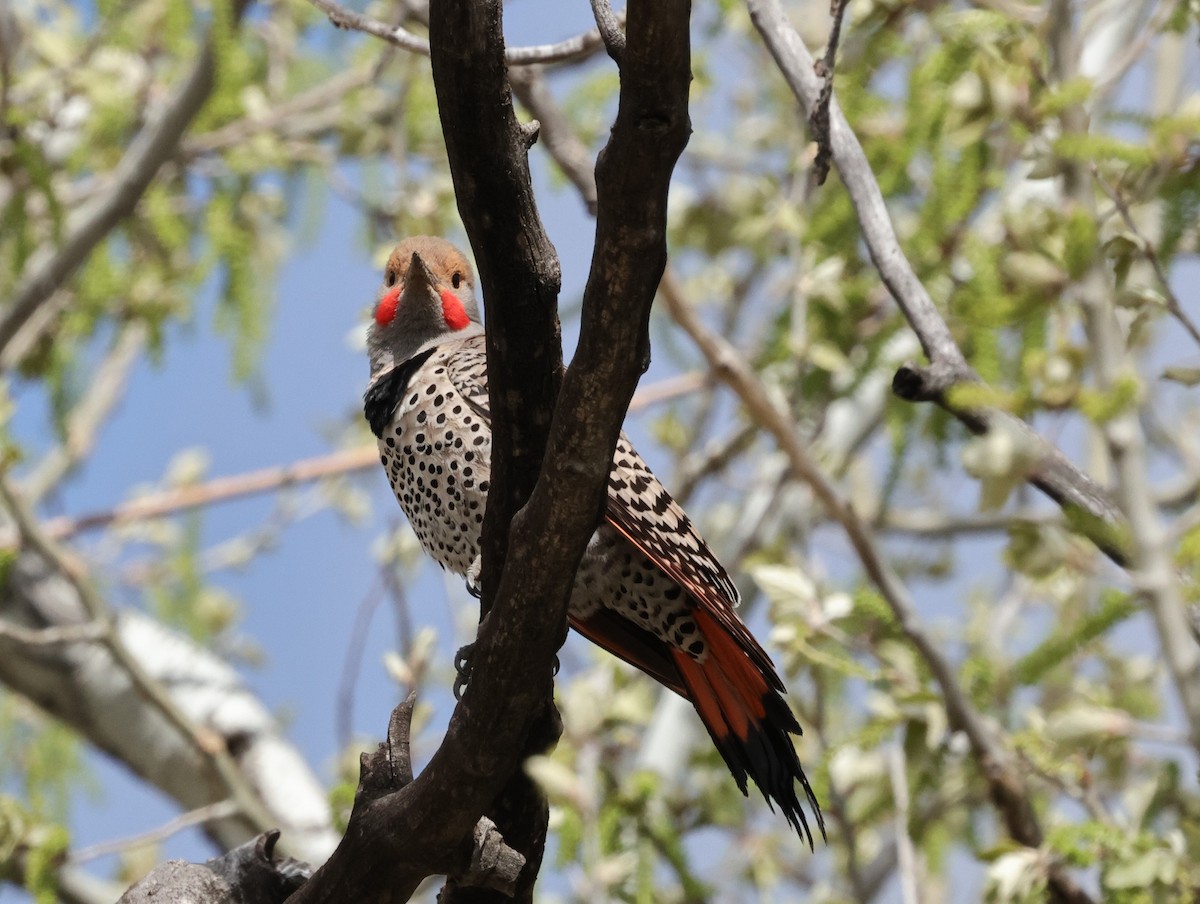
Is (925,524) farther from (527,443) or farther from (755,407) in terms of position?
(527,443)

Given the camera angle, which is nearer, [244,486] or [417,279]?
[417,279]

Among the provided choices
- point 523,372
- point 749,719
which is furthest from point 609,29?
point 749,719

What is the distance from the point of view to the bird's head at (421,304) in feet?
14.3

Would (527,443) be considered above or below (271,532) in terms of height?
below

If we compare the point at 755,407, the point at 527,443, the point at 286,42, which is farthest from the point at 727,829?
the point at 286,42

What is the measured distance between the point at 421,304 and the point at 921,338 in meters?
1.87

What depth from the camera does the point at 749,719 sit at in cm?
356

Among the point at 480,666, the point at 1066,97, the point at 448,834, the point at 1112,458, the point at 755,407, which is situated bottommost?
the point at 448,834

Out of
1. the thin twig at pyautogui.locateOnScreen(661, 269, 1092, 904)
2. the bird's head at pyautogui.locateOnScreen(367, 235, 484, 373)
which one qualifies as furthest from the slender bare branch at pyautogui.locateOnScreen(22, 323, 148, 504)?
the thin twig at pyautogui.locateOnScreen(661, 269, 1092, 904)

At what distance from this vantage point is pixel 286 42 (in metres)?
7.27

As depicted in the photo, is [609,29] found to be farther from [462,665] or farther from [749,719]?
[749,719]

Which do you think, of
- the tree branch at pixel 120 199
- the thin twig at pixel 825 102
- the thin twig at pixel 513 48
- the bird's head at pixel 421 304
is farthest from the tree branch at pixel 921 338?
the tree branch at pixel 120 199

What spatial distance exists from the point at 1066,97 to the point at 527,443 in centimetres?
121

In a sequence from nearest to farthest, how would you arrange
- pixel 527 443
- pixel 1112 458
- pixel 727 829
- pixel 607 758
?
pixel 1112 458
pixel 527 443
pixel 607 758
pixel 727 829
